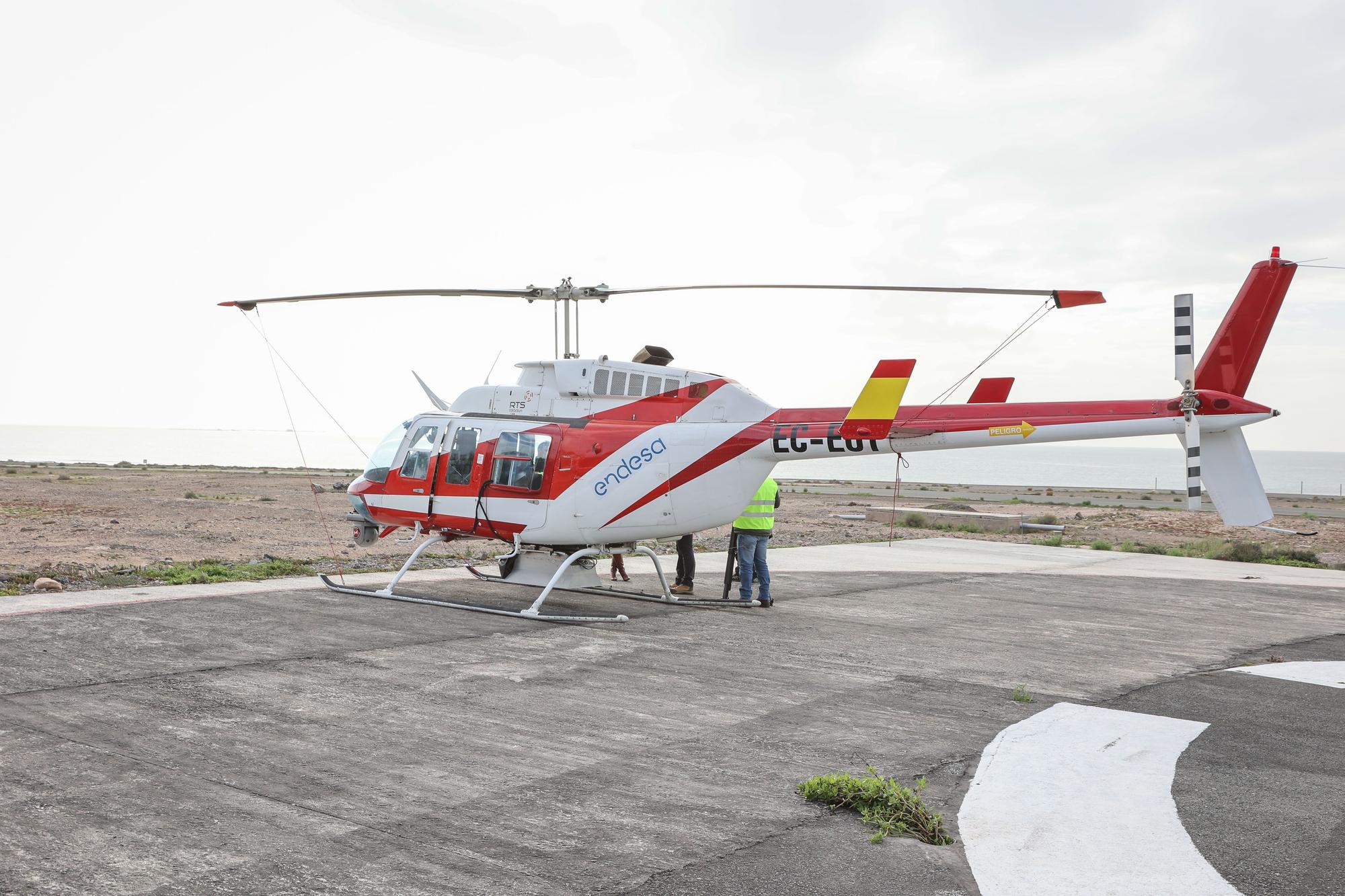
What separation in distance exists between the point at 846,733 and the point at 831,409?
18.5 feet

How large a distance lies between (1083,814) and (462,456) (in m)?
9.13

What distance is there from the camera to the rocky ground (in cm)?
1814

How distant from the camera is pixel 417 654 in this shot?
9.30m

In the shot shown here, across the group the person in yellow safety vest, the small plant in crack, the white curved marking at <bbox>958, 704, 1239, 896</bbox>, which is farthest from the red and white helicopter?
the small plant in crack

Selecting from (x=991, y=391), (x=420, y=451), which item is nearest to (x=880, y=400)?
(x=991, y=391)

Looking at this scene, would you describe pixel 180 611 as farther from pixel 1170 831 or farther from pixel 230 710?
pixel 1170 831

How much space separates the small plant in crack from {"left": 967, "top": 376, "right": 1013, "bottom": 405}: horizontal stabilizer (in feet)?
22.1

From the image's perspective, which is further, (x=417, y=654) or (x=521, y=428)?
(x=521, y=428)

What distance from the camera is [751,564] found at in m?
13.3

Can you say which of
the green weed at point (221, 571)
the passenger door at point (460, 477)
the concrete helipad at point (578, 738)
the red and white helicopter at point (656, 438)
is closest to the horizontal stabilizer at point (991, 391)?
the red and white helicopter at point (656, 438)

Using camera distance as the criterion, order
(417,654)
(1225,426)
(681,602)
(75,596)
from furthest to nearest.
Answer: (681,602), (75,596), (1225,426), (417,654)

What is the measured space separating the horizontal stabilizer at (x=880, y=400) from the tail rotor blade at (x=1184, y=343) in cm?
268

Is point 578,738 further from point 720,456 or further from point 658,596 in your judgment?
point 658,596

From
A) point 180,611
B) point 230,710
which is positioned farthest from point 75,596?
point 230,710
